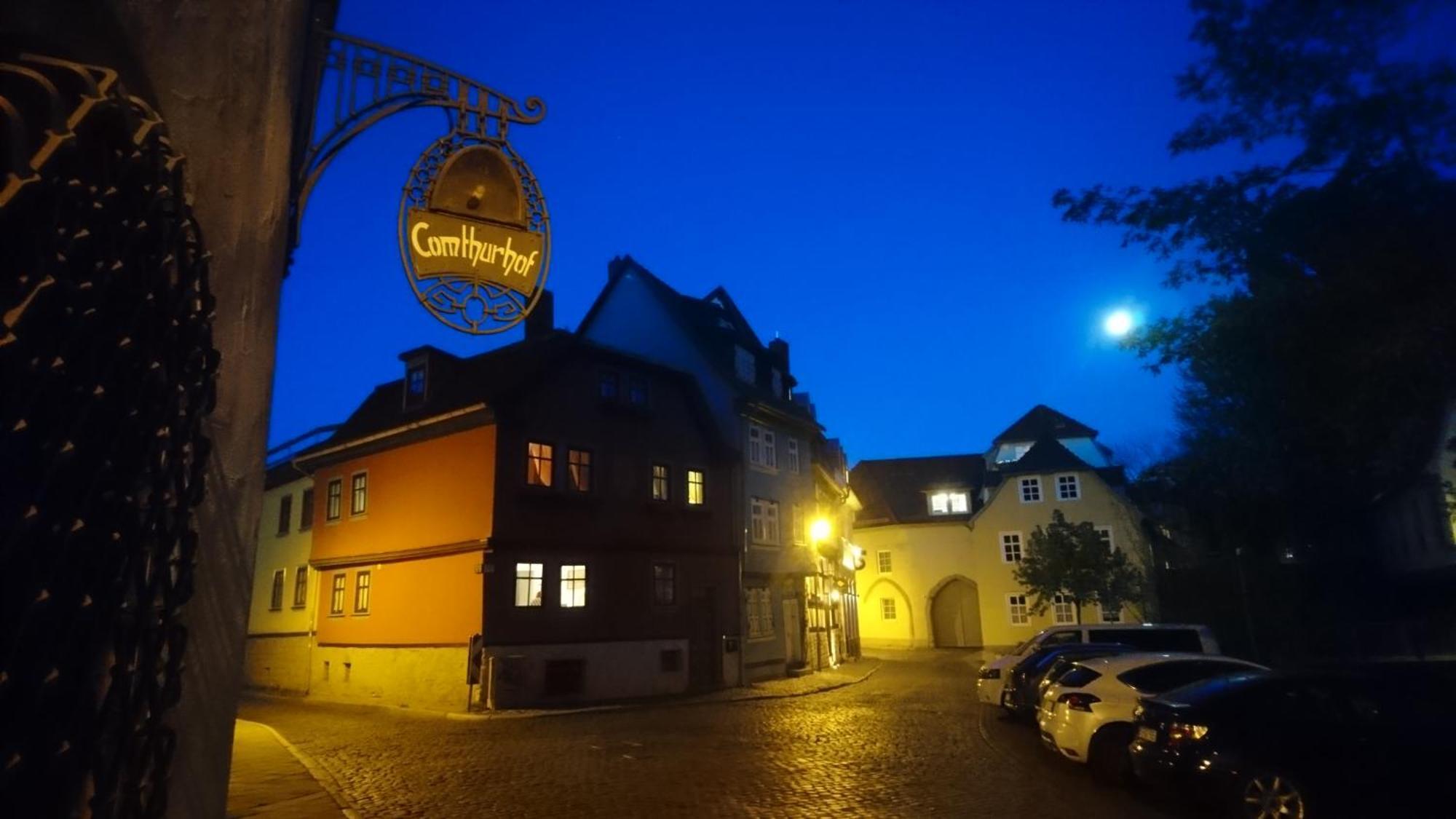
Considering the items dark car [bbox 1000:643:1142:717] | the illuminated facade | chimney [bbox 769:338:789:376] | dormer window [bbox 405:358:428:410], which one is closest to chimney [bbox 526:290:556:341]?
dormer window [bbox 405:358:428:410]

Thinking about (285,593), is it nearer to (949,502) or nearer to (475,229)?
(475,229)

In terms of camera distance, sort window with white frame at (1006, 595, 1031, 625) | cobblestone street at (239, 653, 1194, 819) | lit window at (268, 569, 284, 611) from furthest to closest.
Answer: window with white frame at (1006, 595, 1031, 625) < lit window at (268, 569, 284, 611) < cobblestone street at (239, 653, 1194, 819)

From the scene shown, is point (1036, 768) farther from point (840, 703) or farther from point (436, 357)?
point (436, 357)

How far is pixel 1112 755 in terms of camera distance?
11664mm

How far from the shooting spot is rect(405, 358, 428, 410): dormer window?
86.3 ft

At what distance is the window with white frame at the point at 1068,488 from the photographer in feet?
145

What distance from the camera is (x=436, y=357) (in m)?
26.4

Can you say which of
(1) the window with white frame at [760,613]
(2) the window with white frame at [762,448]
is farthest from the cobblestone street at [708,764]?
(2) the window with white frame at [762,448]

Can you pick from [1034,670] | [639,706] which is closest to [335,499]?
[639,706]

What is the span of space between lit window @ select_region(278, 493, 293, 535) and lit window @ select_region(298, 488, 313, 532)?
1.16 metres

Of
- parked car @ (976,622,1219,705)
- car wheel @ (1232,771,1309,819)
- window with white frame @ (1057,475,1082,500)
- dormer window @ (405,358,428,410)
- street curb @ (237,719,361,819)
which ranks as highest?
dormer window @ (405,358,428,410)

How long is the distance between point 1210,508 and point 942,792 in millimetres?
26361

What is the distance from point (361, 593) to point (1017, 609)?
3325 centimetres

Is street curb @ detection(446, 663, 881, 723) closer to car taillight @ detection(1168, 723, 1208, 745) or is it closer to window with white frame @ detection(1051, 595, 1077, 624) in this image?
car taillight @ detection(1168, 723, 1208, 745)
